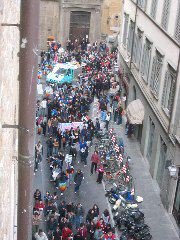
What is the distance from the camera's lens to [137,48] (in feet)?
100

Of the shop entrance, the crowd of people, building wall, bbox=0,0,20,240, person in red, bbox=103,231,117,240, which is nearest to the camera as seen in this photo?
building wall, bbox=0,0,20,240

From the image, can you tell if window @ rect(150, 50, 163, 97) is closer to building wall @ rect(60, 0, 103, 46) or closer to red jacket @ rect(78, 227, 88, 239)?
red jacket @ rect(78, 227, 88, 239)

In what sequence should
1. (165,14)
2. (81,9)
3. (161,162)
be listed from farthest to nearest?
(81,9) → (165,14) → (161,162)

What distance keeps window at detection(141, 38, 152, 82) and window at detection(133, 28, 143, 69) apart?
1.35 m

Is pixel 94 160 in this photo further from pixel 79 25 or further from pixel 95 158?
pixel 79 25

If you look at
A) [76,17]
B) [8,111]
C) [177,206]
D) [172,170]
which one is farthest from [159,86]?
[76,17]

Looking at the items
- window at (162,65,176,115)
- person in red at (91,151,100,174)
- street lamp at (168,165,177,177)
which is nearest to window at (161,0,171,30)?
window at (162,65,176,115)

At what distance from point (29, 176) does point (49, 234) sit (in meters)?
13.2

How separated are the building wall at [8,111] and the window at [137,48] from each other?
2238cm

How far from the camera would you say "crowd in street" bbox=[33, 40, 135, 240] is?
60.6 ft

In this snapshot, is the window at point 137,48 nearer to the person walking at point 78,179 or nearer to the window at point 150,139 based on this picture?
the window at point 150,139

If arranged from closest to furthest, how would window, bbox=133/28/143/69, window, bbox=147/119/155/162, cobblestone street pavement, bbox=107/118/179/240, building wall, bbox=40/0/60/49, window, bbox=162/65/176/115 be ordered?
cobblestone street pavement, bbox=107/118/179/240, window, bbox=162/65/176/115, window, bbox=147/119/155/162, window, bbox=133/28/143/69, building wall, bbox=40/0/60/49

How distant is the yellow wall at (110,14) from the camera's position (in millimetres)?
46300

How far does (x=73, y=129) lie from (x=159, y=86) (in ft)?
20.0
